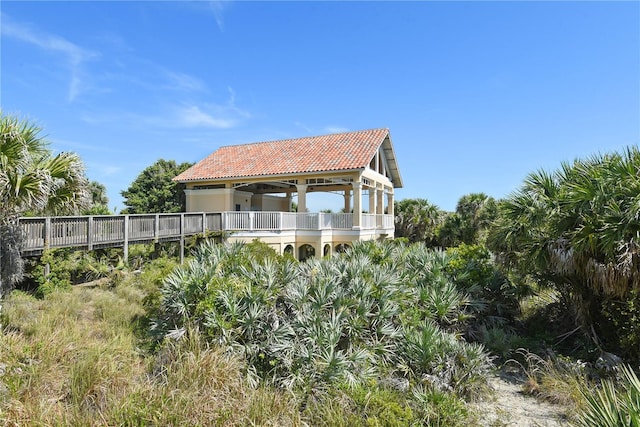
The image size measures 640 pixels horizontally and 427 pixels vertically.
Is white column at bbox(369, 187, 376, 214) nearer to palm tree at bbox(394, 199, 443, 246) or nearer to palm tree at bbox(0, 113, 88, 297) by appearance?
palm tree at bbox(394, 199, 443, 246)

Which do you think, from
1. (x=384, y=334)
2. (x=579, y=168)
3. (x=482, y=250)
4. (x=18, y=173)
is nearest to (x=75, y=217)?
(x=18, y=173)

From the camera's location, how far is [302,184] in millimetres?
19031

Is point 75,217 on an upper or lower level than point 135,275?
upper

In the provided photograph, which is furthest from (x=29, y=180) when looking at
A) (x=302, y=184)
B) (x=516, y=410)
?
(x=302, y=184)

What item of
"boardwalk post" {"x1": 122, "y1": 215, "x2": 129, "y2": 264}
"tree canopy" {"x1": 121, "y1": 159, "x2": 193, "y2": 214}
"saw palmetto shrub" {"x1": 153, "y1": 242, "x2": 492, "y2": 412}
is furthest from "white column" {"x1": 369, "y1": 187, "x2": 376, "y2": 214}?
"tree canopy" {"x1": 121, "y1": 159, "x2": 193, "y2": 214}

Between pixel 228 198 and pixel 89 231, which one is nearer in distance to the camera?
pixel 89 231

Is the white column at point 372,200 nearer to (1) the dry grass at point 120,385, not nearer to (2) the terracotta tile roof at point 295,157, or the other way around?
(2) the terracotta tile roof at point 295,157

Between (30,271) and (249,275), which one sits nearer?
(249,275)

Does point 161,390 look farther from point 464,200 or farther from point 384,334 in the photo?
point 464,200

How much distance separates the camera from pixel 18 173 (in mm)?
6664

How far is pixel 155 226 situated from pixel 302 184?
7.85 m

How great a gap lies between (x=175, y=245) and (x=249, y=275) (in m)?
10.2

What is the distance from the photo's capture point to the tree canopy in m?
29.1

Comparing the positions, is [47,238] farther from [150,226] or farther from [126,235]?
[150,226]
